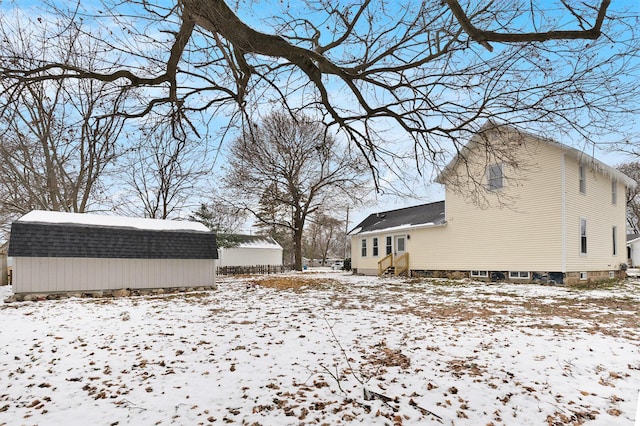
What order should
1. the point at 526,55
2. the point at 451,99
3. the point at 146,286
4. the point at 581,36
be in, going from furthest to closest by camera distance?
the point at 146,286
the point at 451,99
the point at 526,55
the point at 581,36

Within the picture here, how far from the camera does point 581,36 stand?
3531mm

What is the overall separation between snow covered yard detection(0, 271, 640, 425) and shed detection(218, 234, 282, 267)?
24.1m

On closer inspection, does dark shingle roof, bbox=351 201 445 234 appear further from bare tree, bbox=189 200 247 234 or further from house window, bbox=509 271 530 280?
bare tree, bbox=189 200 247 234

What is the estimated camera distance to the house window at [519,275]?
562 inches

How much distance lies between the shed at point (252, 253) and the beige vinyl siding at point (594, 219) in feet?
77.7

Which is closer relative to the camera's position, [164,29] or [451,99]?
[164,29]

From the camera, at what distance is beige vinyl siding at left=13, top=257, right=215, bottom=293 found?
9.96 metres

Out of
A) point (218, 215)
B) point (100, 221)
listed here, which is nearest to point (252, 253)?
point (218, 215)

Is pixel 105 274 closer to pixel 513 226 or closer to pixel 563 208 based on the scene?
pixel 513 226

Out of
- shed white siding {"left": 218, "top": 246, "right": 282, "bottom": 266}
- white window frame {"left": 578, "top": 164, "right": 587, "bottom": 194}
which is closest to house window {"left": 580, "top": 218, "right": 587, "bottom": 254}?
white window frame {"left": 578, "top": 164, "right": 587, "bottom": 194}

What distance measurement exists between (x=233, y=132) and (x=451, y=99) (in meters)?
3.43

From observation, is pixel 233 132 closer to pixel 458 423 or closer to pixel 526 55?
pixel 526 55

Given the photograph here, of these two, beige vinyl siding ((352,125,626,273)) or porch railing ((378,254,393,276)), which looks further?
porch railing ((378,254,393,276))

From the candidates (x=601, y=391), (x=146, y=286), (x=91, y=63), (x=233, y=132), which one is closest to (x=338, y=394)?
(x=601, y=391)
